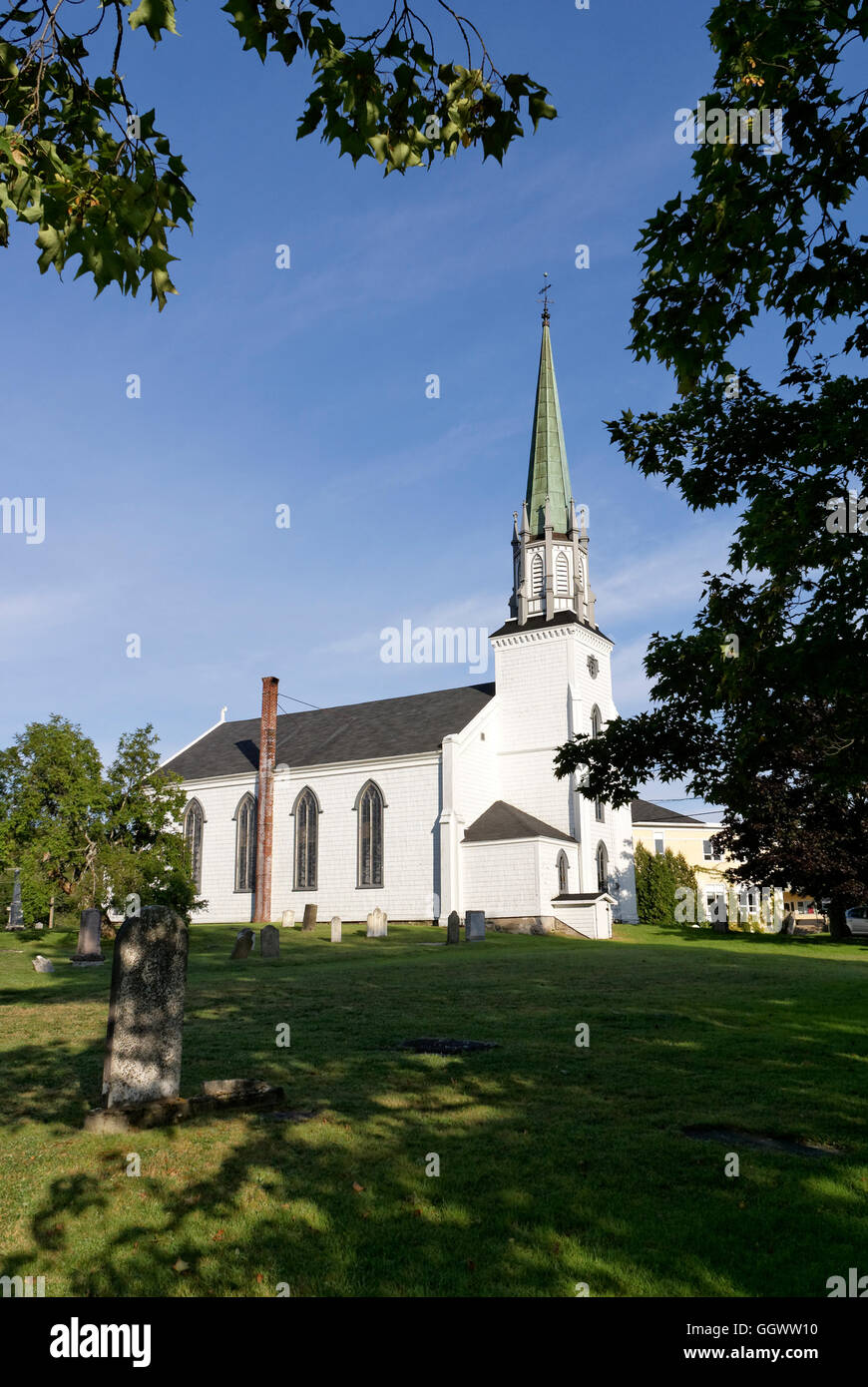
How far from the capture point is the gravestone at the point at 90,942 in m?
23.5

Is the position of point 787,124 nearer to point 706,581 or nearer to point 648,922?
point 706,581

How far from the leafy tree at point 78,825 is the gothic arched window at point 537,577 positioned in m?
23.6

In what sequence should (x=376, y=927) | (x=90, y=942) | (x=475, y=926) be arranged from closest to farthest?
1. (x=90, y=942)
2. (x=475, y=926)
3. (x=376, y=927)

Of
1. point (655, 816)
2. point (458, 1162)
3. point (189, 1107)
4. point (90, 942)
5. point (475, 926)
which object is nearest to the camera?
point (458, 1162)

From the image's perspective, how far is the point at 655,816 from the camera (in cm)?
7181

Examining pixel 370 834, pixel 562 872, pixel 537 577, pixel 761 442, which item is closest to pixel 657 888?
pixel 562 872

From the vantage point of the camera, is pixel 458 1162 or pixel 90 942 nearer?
pixel 458 1162

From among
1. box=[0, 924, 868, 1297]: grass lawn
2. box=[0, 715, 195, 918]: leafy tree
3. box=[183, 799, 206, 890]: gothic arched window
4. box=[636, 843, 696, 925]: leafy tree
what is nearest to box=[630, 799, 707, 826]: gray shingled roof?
box=[636, 843, 696, 925]: leafy tree

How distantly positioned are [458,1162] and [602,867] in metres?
39.0

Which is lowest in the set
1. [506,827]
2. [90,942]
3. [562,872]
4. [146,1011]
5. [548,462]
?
[90,942]

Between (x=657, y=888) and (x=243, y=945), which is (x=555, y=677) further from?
(x=243, y=945)

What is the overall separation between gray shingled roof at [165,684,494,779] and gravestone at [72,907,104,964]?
844 inches

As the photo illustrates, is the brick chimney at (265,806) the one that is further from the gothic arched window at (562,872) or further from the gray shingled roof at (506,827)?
the gothic arched window at (562,872)
